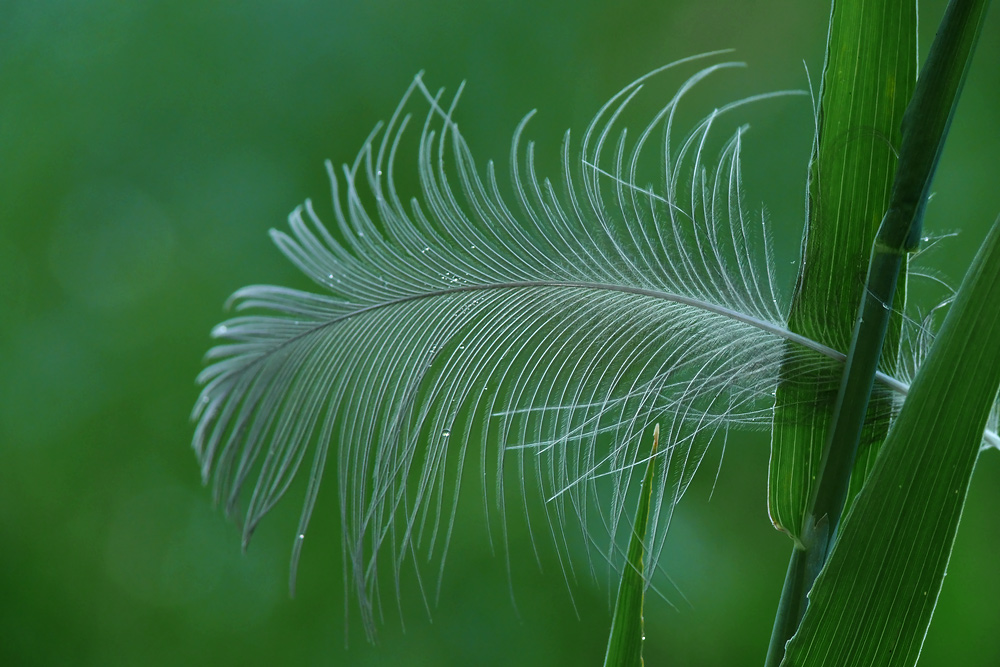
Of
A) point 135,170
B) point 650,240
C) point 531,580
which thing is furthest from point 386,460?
point 135,170

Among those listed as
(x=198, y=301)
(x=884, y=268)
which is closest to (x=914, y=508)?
(x=884, y=268)

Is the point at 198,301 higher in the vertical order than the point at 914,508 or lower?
higher

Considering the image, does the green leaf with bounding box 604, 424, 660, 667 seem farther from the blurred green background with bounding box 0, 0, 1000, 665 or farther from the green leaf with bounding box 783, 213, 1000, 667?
the blurred green background with bounding box 0, 0, 1000, 665

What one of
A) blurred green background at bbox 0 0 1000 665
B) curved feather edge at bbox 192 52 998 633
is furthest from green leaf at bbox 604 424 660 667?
blurred green background at bbox 0 0 1000 665

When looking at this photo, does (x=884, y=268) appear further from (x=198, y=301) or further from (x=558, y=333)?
(x=198, y=301)

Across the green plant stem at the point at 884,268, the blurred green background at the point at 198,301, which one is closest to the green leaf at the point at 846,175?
the green plant stem at the point at 884,268

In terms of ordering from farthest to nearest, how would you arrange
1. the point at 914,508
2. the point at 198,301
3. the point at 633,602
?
the point at 198,301, the point at 633,602, the point at 914,508
